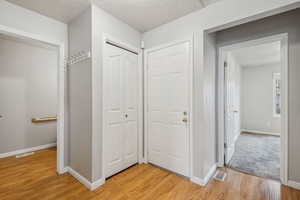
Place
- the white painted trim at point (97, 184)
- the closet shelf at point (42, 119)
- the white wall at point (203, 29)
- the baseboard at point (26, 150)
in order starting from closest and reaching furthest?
1. the white wall at point (203, 29)
2. the white painted trim at point (97, 184)
3. the baseboard at point (26, 150)
4. the closet shelf at point (42, 119)

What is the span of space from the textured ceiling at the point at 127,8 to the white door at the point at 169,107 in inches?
18.5

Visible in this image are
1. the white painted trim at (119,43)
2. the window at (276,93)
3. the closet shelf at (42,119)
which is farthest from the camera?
the window at (276,93)

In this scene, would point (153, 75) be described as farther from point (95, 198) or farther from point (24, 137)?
point (24, 137)

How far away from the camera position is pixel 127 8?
78.8 inches

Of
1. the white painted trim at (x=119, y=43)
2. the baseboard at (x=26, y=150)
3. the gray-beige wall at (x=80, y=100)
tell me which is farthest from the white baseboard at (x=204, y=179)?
the baseboard at (x=26, y=150)

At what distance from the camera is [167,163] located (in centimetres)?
237

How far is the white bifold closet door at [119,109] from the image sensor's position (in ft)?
6.95

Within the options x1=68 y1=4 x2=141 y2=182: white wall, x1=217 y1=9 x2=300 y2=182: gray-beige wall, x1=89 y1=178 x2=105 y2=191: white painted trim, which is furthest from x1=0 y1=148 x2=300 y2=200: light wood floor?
x1=217 y1=9 x2=300 y2=182: gray-beige wall

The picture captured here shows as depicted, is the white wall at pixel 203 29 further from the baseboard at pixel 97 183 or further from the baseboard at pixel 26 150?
the baseboard at pixel 26 150

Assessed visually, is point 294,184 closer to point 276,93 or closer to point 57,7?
point 57,7

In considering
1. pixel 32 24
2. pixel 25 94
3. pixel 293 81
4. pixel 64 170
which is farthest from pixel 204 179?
pixel 25 94

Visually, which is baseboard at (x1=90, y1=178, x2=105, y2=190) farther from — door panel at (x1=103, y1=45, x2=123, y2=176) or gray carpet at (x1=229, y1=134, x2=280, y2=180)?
gray carpet at (x1=229, y1=134, x2=280, y2=180)

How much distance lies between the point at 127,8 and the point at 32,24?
1391mm

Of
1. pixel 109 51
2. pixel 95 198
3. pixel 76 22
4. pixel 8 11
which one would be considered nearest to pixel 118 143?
pixel 95 198
